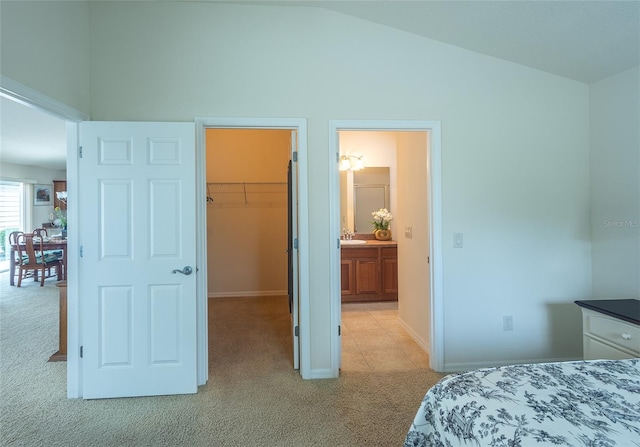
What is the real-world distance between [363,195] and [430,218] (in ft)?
8.15

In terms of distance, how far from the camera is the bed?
3.09 feet

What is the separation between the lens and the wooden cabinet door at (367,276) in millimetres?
4562

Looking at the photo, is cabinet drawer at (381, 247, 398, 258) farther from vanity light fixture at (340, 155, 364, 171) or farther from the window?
the window

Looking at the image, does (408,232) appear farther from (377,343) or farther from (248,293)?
(248,293)

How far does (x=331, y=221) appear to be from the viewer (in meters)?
2.50

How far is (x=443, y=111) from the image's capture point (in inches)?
101

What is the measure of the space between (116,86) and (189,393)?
7.68 ft

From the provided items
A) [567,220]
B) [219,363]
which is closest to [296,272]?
[219,363]

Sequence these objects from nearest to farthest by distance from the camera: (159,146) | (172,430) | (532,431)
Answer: (532,431) → (172,430) → (159,146)

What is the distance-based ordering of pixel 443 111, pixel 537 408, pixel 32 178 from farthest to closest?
pixel 32 178 → pixel 443 111 → pixel 537 408

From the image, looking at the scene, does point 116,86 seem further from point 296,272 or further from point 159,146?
point 296,272

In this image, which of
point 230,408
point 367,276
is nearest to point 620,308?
point 230,408

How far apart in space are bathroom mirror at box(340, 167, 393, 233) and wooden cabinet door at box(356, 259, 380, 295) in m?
0.65

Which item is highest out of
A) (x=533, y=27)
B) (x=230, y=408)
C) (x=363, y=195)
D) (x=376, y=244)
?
(x=533, y=27)
